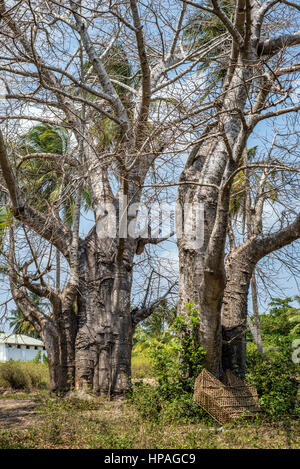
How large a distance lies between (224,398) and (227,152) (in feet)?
10.9

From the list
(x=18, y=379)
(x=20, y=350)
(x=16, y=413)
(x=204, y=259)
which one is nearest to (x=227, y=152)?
(x=204, y=259)

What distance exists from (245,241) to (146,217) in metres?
1.66

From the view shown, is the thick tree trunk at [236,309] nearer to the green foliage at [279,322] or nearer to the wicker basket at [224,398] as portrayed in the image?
the wicker basket at [224,398]

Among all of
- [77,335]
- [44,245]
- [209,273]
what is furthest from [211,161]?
[77,335]

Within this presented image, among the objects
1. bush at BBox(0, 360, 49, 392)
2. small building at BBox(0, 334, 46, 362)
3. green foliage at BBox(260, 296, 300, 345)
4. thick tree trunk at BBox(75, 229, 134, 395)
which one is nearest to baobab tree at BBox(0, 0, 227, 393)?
thick tree trunk at BBox(75, 229, 134, 395)

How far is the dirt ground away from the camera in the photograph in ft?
20.0

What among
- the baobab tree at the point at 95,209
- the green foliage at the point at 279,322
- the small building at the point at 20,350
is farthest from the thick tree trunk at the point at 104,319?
the small building at the point at 20,350

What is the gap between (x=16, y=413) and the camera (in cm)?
720

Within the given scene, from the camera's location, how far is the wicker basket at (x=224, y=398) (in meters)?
5.66

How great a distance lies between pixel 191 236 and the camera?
6.88 metres

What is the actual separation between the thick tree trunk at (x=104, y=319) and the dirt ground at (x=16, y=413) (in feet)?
3.29

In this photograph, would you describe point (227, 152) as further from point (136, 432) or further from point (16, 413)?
point (16, 413)

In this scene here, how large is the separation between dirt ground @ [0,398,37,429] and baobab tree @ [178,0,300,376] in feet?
8.73
